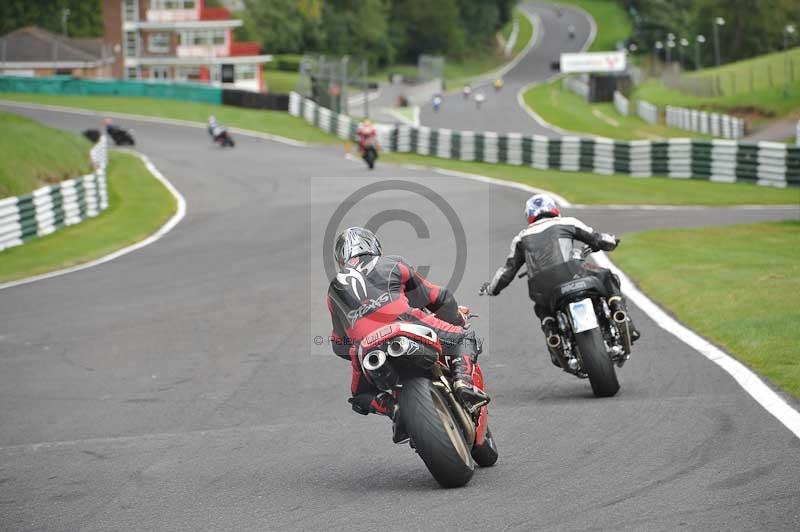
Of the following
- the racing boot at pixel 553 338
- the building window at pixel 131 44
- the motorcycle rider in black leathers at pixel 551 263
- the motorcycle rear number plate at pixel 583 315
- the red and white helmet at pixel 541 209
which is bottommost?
the racing boot at pixel 553 338

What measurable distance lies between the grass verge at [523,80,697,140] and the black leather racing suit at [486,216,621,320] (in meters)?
52.4

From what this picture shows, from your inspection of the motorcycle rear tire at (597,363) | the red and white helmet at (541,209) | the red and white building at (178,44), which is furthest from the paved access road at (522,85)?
the motorcycle rear tire at (597,363)

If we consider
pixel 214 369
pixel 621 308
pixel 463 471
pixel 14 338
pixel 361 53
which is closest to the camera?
pixel 463 471

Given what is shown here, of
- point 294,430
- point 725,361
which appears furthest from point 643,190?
point 294,430

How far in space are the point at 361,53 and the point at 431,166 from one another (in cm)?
9124

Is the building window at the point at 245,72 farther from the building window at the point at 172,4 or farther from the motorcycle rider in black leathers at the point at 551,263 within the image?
the motorcycle rider in black leathers at the point at 551,263

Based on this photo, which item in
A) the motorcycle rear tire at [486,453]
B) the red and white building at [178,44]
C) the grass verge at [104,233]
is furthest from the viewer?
the red and white building at [178,44]

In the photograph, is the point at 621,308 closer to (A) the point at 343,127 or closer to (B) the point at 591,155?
(B) the point at 591,155

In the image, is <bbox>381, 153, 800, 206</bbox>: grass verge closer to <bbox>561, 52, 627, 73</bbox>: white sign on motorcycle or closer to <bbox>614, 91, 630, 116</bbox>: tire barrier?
<bbox>614, 91, 630, 116</bbox>: tire barrier

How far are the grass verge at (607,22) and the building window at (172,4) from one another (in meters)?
58.9

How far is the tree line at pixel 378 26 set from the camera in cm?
12044

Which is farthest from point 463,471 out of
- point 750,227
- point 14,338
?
point 750,227

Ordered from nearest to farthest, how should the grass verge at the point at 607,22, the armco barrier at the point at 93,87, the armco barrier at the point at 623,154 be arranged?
1. the armco barrier at the point at 623,154
2. the armco barrier at the point at 93,87
3. the grass verge at the point at 607,22

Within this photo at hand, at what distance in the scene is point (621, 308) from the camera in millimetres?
9617
